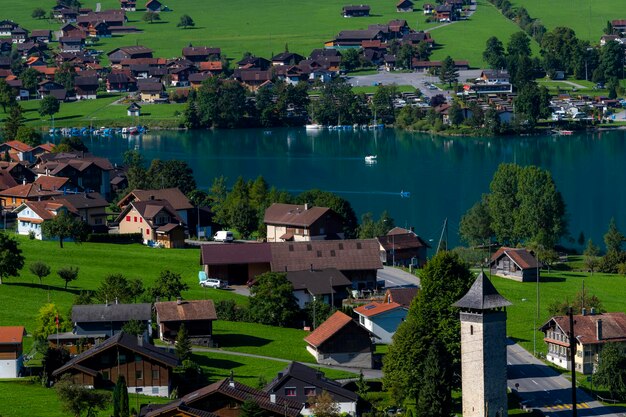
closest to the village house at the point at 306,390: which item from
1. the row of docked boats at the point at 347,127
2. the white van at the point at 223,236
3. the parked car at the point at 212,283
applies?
the parked car at the point at 212,283

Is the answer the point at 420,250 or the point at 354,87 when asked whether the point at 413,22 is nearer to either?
the point at 354,87

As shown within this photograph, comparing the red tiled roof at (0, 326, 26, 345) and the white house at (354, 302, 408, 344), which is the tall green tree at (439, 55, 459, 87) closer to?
the white house at (354, 302, 408, 344)

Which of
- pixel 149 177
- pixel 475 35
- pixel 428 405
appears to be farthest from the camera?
pixel 475 35

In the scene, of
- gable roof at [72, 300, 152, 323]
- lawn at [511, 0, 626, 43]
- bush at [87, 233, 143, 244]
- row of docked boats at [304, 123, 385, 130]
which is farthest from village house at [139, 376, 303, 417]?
lawn at [511, 0, 626, 43]

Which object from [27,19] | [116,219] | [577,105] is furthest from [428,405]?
[27,19]

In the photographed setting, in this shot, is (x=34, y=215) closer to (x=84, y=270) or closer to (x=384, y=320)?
(x=84, y=270)

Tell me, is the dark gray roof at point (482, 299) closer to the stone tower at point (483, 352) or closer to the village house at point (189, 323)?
the stone tower at point (483, 352)

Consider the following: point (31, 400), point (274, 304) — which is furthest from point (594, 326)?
point (31, 400)
